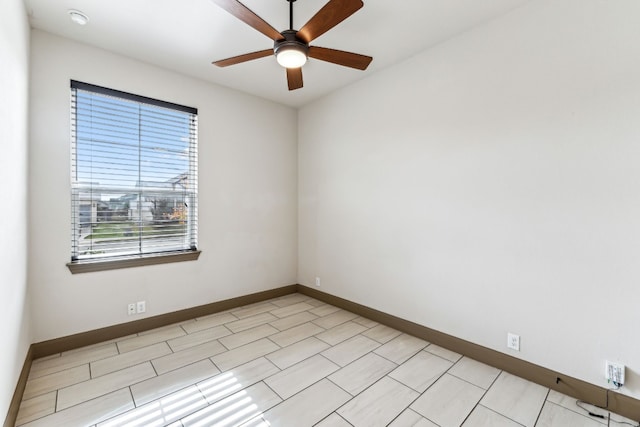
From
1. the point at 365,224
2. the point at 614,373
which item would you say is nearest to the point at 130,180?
the point at 365,224

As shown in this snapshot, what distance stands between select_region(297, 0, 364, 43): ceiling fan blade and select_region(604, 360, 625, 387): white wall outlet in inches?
104

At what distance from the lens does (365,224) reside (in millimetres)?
3359

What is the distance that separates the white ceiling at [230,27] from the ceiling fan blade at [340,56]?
35 cm

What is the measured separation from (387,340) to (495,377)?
92 cm

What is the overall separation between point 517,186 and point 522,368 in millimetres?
1366

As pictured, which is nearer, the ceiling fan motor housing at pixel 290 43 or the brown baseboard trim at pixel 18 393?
the brown baseboard trim at pixel 18 393

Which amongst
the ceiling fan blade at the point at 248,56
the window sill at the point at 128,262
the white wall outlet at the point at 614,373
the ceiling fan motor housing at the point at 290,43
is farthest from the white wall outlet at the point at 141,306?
the white wall outlet at the point at 614,373

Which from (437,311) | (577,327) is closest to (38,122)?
(437,311)

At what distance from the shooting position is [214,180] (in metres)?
3.47

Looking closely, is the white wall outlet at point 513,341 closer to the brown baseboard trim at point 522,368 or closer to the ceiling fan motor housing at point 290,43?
the brown baseboard trim at point 522,368

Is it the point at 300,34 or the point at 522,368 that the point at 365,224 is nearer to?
the point at 522,368

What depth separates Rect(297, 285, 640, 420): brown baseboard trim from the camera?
5.86 ft

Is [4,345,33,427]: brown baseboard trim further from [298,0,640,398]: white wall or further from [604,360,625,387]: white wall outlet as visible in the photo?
[604,360,625,387]: white wall outlet

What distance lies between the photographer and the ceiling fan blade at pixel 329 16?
1.61m
